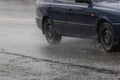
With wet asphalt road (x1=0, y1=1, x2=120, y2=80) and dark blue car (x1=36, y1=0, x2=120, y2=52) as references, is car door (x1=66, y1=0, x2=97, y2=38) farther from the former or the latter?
wet asphalt road (x1=0, y1=1, x2=120, y2=80)

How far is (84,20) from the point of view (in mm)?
11391

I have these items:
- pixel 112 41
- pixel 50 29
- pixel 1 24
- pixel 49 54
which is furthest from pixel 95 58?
pixel 1 24

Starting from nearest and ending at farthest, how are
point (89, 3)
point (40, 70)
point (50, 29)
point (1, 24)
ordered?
point (40, 70)
point (89, 3)
point (50, 29)
point (1, 24)

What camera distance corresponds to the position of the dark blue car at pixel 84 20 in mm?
10712

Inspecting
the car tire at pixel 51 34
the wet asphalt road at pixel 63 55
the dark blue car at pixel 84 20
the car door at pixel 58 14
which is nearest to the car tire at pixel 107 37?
the dark blue car at pixel 84 20

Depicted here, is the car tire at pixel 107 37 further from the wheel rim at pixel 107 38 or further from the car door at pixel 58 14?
the car door at pixel 58 14

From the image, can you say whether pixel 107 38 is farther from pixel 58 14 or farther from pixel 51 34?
pixel 51 34

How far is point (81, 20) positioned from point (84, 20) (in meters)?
0.12

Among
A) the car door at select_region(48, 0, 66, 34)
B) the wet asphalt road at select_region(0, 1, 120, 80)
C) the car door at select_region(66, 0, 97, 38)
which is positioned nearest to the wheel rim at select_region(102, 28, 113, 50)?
the wet asphalt road at select_region(0, 1, 120, 80)

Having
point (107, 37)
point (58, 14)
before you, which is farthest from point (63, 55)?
point (58, 14)

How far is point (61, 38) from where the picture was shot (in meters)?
13.6

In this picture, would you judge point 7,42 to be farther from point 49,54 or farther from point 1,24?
point 1,24

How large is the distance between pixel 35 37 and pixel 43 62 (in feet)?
14.3

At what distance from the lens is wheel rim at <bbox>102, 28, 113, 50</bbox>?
1091 cm
